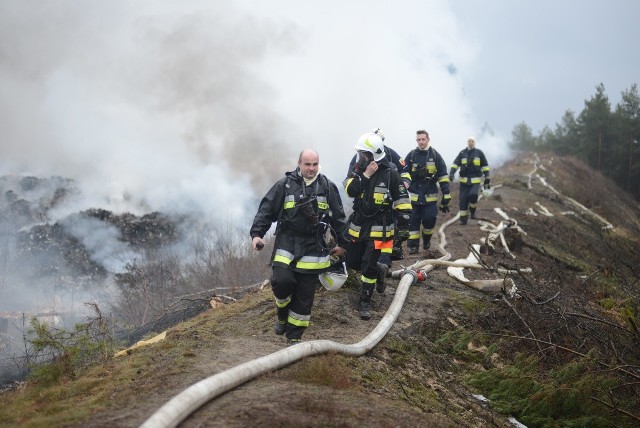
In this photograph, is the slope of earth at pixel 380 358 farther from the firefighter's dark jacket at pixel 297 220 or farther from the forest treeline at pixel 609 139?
the forest treeline at pixel 609 139

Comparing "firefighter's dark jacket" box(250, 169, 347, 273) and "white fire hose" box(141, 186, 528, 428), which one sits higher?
"firefighter's dark jacket" box(250, 169, 347, 273)

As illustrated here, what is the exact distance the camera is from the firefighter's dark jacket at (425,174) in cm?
1062

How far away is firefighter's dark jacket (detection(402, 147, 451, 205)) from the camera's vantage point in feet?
34.8

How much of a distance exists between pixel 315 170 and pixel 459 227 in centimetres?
961

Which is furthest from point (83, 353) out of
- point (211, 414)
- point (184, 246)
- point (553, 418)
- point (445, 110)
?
point (445, 110)

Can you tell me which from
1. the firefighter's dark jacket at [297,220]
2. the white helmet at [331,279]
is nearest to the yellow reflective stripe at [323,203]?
the firefighter's dark jacket at [297,220]

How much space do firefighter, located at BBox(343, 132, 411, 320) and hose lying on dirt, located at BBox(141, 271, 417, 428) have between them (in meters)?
0.58

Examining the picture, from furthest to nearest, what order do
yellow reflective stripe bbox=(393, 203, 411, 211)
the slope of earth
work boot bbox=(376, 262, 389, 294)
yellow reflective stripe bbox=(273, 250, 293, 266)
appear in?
work boot bbox=(376, 262, 389, 294) < yellow reflective stripe bbox=(393, 203, 411, 211) < yellow reflective stripe bbox=(273, 250, 293, 266) < the slope of earth

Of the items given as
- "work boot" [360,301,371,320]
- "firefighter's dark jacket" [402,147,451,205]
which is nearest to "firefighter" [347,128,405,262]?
"work boot" [360,301,371,320]

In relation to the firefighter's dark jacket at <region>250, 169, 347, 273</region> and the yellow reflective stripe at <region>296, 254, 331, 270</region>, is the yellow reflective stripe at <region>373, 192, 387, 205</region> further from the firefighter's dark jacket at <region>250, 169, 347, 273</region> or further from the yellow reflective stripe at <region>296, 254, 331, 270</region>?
the yellow reflective stripe at <region>296, 254, 331, 270</region>

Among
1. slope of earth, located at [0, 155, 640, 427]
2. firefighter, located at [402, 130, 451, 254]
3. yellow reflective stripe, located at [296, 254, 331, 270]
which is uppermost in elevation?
firefighter, located at [402, 130, 451, 254]

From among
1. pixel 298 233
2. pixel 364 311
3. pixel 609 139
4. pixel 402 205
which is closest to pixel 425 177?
pixel 402 205

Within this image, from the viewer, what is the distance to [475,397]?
18.0 ft

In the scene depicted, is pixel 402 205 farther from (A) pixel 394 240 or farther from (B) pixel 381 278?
(B) pixel 381 278
